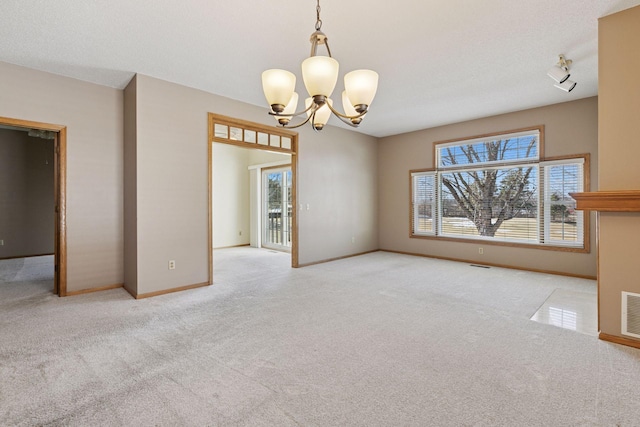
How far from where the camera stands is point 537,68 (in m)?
3.53

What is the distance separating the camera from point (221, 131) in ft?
14.7

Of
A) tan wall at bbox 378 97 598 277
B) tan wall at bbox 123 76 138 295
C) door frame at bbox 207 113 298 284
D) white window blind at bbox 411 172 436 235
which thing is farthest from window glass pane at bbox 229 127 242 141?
white window blind at bbox 411 172 436 235

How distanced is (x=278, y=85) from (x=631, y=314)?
324 centimetres

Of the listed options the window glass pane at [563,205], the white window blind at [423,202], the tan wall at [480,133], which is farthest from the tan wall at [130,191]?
the window glass pane at [563,205]

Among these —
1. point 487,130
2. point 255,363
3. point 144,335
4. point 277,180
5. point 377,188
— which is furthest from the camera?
point 277,180

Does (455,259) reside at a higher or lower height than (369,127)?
lower

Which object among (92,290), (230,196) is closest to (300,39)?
(92,290)

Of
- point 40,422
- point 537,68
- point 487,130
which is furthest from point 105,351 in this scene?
point 487,130

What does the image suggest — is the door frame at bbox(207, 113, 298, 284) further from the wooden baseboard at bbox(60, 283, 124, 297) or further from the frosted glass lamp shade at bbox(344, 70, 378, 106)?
the frosted glass lamp shade at bbox(344, 70, 378, 106)

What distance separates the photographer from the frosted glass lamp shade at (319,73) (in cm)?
191

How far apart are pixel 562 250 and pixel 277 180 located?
5.96 meters

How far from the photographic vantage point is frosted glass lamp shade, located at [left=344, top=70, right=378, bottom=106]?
209 centimetres

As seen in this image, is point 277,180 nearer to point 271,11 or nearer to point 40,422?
point 271,11

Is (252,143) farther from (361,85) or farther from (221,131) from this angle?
(361,85)
